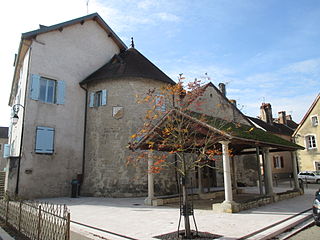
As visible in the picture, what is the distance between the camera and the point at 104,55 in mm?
17938

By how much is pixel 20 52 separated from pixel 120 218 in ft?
43.2

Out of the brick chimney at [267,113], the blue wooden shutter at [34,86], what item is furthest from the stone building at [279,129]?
the blue wooden shutter at [34,86]

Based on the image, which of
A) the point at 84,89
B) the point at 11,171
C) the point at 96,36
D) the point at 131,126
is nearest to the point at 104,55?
the point at 96,36

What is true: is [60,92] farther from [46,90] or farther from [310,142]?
[310,142]

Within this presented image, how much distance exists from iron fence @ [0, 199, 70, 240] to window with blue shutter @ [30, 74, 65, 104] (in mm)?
8098

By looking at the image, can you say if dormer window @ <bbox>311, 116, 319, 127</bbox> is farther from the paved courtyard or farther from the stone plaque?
the stone plaque

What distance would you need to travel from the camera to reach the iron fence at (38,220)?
178 inches

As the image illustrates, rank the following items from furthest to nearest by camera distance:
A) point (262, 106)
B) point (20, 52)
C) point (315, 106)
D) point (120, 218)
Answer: point (262, 106) < point (315, 106) < point (20, 52) < point (120, 218)

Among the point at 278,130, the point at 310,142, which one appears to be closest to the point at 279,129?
the point at 278,130

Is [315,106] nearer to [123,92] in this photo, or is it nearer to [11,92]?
[123,92]

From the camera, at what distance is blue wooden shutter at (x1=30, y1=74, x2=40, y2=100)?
13898mm

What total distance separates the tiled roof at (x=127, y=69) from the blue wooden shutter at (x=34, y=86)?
8.87 feet

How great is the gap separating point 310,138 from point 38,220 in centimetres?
2836

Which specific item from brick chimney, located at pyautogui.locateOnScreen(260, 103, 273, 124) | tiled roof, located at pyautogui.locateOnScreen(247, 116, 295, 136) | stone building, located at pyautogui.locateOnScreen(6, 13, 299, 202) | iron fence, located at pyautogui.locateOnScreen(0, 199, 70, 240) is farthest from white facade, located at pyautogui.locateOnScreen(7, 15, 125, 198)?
brick chimney, located at pyautogui.locateOnScreen(260, 103, 273, 124)
